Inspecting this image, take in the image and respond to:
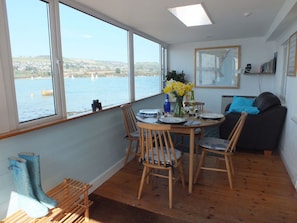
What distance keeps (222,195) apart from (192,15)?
2.56 meters

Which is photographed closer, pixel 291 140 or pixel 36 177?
pixel 36 177

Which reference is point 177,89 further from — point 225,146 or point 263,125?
point 263,125

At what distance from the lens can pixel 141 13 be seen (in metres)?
2.95

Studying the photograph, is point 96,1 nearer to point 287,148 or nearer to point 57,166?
point 57,166

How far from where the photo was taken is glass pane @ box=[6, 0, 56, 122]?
5.93 ft

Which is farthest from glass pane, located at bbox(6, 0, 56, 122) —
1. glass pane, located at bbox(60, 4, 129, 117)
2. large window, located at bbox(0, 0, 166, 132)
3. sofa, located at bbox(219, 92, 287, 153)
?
sofa, located at bbox(219, 92, 287, 153)

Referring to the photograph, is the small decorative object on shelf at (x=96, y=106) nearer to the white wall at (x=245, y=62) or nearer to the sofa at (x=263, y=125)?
the sofa at (x=263, y=125)

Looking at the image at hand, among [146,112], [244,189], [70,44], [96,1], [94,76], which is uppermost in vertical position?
[96,1]

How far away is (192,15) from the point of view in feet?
10.7

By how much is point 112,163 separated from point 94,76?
122 centimetres

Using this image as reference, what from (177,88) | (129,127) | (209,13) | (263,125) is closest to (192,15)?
(209,13)

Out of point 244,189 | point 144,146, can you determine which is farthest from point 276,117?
point 144,146

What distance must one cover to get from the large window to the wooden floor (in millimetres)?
1082

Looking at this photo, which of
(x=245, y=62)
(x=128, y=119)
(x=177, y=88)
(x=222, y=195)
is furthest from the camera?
(x=245, y=62)
